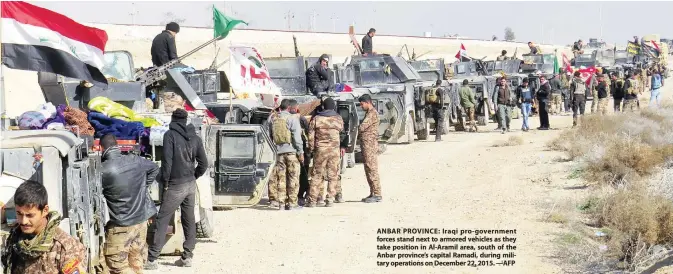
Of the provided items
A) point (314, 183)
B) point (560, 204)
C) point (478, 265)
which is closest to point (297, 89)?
point (314, 183)

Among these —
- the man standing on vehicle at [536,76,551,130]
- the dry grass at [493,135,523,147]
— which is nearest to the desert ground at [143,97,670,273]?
the dry grass at [493,135,523,147]

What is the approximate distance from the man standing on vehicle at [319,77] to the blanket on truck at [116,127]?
8.71m

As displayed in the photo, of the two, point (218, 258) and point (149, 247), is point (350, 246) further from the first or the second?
point (149, 247)

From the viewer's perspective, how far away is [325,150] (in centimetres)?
1348

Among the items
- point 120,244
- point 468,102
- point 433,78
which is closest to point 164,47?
point 120,244

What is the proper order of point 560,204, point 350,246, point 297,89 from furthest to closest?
point 297,89 → point 560,204 → point 350,246

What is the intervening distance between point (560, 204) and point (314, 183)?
10.0 ft

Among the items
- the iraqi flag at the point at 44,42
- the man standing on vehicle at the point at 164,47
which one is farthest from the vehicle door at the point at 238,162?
the iraqi flag at the point at 44,42

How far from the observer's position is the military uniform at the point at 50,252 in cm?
528

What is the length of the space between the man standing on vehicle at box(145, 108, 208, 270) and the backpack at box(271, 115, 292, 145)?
11.5 ft

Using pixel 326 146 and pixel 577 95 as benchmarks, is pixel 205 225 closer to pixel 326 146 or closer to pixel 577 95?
pixel 326 146

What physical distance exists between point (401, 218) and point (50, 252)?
7510 millimetres

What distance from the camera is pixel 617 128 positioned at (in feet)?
70.9

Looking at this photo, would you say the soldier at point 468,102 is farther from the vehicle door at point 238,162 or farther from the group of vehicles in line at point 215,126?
the vehicle door at point 238,162
